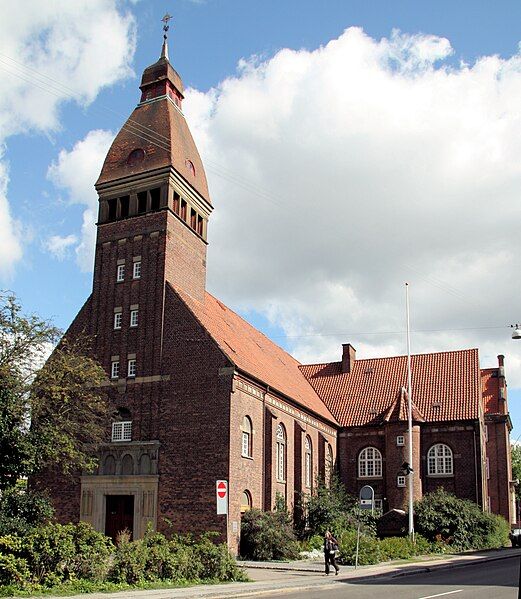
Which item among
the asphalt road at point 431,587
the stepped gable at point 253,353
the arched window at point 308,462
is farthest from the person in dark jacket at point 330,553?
the arched window at point 308,462

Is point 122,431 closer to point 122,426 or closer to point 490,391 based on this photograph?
point 122,426

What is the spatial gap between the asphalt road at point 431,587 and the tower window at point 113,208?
878 inches

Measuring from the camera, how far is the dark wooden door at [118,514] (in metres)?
32.9

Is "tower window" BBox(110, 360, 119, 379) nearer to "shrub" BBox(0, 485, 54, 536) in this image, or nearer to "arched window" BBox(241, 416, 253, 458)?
"arched window" BBox(241, 416, 253, 458)

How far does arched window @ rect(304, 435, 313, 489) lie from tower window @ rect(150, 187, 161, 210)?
1710 cm

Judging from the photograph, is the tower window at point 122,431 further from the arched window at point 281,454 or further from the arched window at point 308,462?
Result: the arched window at point 308,462

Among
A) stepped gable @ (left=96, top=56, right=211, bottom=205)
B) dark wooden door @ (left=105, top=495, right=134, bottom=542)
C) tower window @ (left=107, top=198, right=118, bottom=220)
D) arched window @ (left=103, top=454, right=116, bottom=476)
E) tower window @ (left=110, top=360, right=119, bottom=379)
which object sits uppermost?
stepped gable @ (left=96, top=56, right=211, bottom=205)

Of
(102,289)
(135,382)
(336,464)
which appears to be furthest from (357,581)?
(336,464)

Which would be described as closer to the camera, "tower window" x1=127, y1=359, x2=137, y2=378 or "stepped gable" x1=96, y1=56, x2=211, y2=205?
"tower window" x1=127, y1=359, x2=137, y2=378

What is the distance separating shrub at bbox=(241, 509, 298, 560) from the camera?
3206cm

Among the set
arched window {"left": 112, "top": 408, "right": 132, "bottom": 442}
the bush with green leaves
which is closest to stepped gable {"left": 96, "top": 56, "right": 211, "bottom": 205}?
arched window {"left": 112, "top": 408, "right": 132, "bottom": 442}

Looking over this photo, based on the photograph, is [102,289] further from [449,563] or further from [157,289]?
[449,563]

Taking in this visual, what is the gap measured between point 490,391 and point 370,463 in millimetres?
17007

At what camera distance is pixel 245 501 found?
33.6 metres
